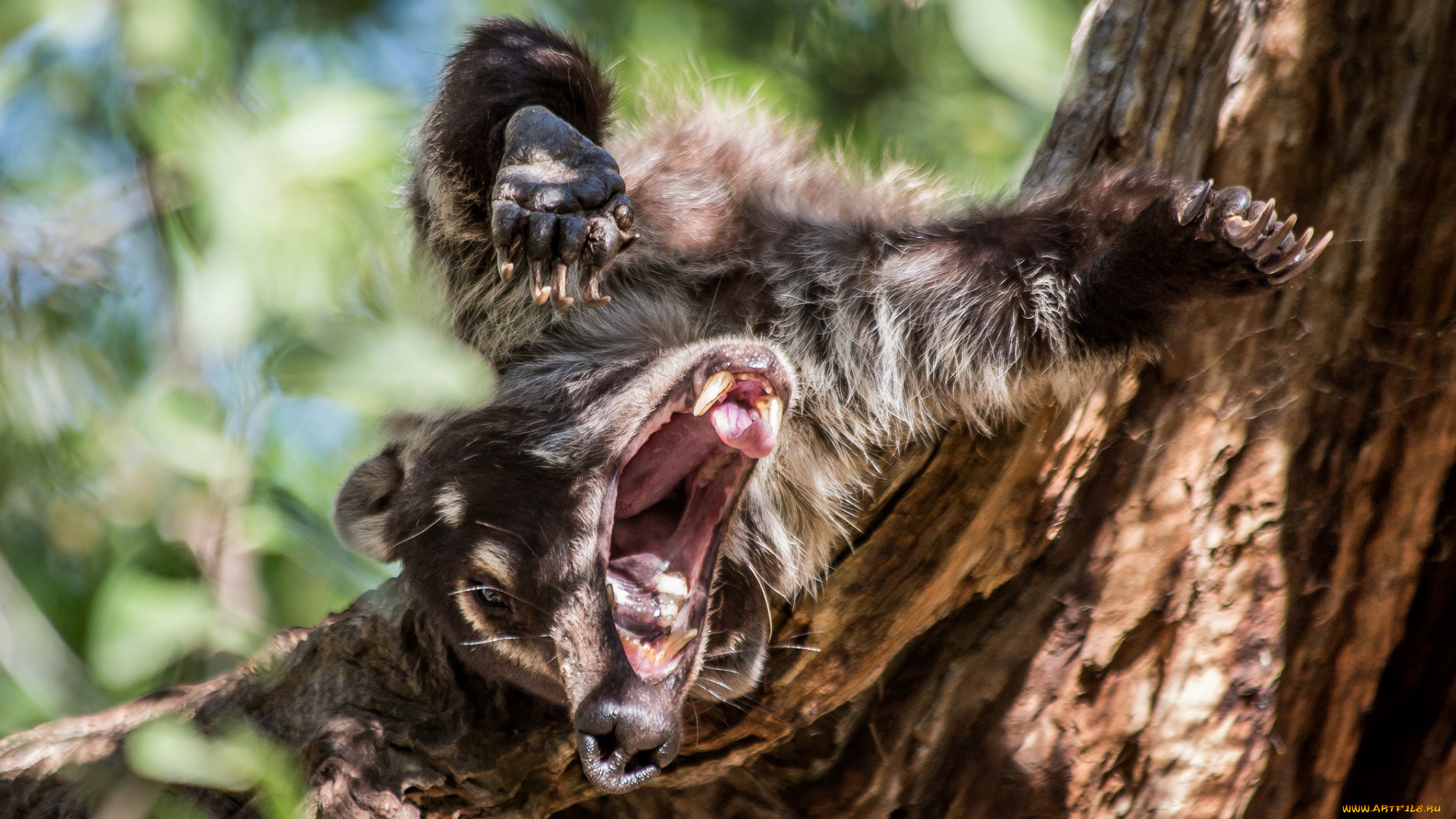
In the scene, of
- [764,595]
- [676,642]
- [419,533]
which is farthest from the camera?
[764,595]

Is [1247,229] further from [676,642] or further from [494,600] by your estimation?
[494,600]

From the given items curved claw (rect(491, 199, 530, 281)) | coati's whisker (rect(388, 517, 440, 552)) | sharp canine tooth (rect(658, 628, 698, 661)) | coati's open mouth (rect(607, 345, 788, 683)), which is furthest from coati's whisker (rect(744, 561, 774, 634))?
curved claw (rect(491, 199, 530, 281))

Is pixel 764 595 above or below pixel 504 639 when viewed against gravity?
above

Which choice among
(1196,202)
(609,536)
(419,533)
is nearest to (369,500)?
(419,533)

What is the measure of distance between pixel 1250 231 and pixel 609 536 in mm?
1513

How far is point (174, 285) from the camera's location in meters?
1.38

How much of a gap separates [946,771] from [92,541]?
2.16 m

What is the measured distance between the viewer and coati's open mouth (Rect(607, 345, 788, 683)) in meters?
2.51

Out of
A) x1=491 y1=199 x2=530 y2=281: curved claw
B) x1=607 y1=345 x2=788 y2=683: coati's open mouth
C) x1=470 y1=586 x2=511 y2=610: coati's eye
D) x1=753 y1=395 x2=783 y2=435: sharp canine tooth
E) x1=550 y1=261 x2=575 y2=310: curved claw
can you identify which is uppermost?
x1=491 y1=199 x2=530 y2=281: curved claw

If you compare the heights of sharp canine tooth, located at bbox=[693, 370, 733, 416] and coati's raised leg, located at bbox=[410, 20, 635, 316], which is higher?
coati's raised leg, located at bbox=[410, 20, 635, 316]

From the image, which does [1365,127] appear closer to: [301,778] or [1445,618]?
[1445,618]

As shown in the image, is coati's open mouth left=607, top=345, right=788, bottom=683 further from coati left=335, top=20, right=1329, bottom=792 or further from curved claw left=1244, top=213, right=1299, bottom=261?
curved claw left=1244, top=213, right=1299, bottom=261

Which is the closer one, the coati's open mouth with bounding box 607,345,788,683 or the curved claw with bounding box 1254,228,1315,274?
the curved claw with bounding box 1254,228,1315,274

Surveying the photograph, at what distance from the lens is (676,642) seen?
2.60 meters
